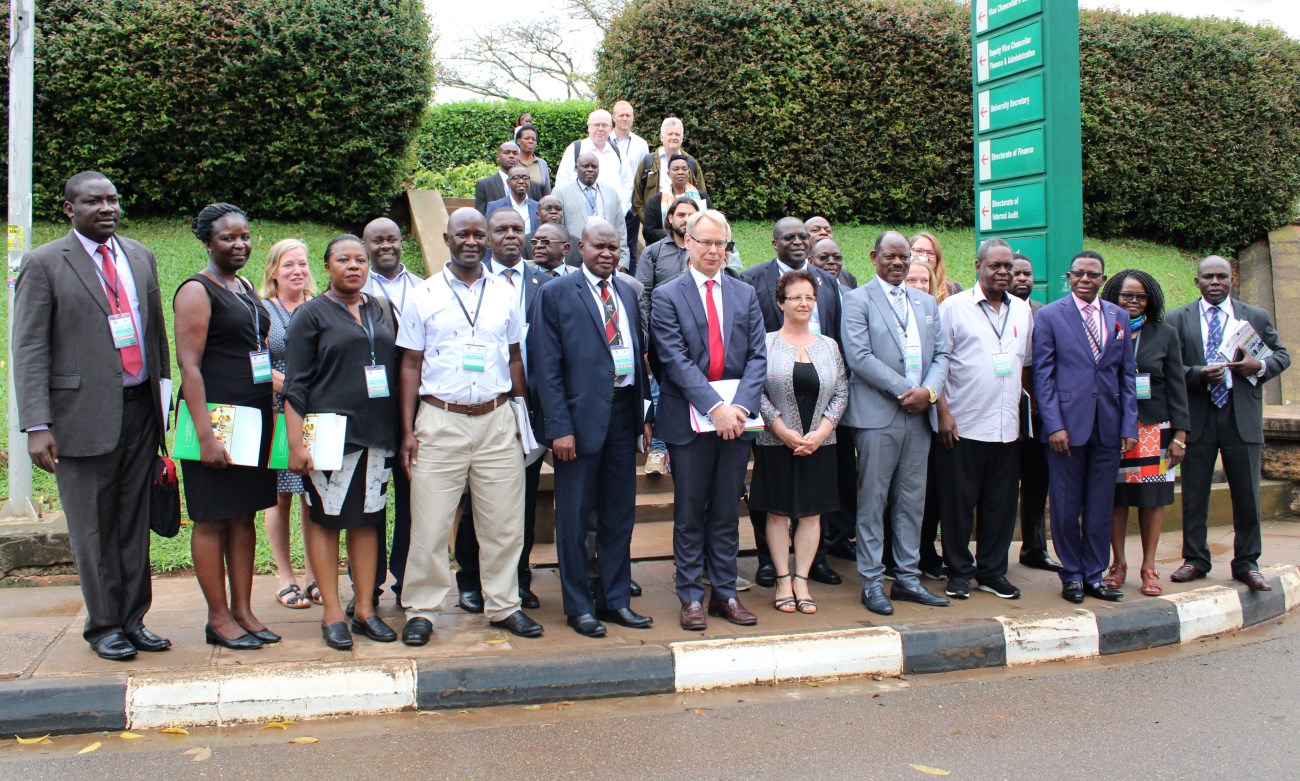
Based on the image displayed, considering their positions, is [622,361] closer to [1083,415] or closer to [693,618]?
[693,618]

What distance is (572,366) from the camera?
546 centimetres

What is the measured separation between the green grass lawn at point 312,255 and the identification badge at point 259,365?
6.32 feet

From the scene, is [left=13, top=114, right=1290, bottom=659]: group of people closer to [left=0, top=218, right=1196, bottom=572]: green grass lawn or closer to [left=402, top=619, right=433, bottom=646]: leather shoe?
[left=402, top=619, right=433, bottom=646]: leather shoe

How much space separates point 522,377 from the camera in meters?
5.57

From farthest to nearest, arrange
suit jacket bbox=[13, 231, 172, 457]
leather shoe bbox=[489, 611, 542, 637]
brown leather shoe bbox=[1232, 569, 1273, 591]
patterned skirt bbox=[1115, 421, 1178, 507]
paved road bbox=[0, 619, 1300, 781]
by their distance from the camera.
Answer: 1. brown leather shoe bbox=[1232, 569, 1273, 591]
2. patterned skirt bbox=[1115, 421, 1178, 507]
3. leather shoe bbox=[489, 611, 542, 637]
4. suit jacket bbox=[13, 231, 172, 457]
5. paved road bbox=[0, 619, 1300, 781]

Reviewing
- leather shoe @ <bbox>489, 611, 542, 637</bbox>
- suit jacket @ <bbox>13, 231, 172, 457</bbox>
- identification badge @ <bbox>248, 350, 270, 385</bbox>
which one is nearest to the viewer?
suit jacket @ <bbox>13, 231, 172, 457</bbox>

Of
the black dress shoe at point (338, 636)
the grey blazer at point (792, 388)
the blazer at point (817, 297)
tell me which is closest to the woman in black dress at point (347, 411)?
the black dress shoe at point (338, 636)

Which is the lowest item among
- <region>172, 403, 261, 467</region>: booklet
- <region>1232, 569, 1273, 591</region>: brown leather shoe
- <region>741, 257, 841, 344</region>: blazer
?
<region>1232, 569, 1273, 591</region>: brown leather shoe

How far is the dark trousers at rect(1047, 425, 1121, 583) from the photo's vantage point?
623cm

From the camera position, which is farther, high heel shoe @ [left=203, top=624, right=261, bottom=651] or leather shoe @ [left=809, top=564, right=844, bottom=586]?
leather shoe @ [left=809, top=564, right=844, bottom=586]

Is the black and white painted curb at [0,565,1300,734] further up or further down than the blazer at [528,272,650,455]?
further down

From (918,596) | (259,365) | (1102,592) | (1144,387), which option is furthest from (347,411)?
(1144,387)

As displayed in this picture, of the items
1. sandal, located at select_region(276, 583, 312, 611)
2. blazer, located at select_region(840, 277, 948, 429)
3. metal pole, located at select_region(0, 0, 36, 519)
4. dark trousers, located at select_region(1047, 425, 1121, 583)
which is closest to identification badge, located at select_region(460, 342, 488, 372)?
sandal, located at select_region(276, 583, 312, 611)

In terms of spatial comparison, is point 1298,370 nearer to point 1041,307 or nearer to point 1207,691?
point 1041,307
